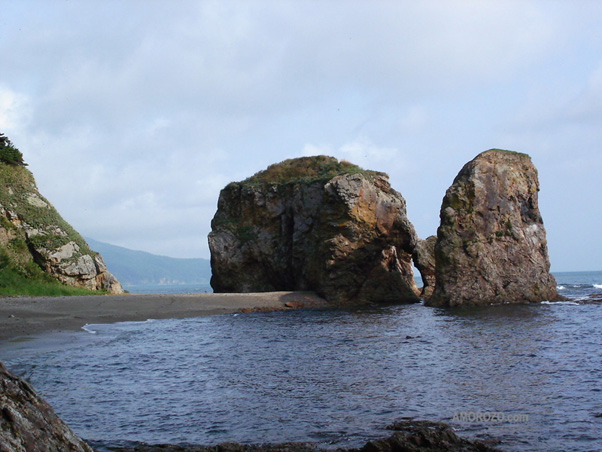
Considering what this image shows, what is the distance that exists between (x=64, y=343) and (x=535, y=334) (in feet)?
60.5

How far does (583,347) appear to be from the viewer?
62.0 ft

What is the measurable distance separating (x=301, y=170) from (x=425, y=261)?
14375 millimetres

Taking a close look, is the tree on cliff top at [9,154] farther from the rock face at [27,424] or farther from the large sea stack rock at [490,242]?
the rock face at [27,424]

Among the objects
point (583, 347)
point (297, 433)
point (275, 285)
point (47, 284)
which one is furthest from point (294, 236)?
point (297, 433)

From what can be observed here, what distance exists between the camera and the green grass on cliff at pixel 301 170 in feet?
157

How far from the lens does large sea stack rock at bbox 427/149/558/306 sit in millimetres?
35469

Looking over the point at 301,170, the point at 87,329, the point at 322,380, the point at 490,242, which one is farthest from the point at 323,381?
the point at 301,170

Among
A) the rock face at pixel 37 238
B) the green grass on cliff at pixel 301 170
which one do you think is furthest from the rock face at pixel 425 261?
the rock face at pixel 37 238

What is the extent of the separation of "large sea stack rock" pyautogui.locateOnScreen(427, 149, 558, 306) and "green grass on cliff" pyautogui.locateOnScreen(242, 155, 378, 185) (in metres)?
11.4

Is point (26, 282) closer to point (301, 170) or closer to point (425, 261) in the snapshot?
point (301, 170)

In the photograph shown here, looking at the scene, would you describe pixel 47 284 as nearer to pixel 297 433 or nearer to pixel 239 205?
pixel 239 205

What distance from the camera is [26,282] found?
3434 centimetres

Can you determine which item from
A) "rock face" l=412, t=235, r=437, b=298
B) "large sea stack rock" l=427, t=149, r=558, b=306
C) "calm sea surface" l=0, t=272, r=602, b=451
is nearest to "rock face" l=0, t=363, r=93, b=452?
"calm sea surface" l=0, t=272, r=602, b=451

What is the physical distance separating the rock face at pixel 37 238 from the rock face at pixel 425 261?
2466 centimetres
